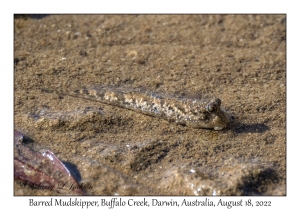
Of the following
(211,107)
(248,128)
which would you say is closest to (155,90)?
(211,107)

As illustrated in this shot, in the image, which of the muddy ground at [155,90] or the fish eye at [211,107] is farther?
the fish eye at [211,107]

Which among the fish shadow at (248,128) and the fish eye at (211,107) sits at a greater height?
the fish eye at (211,107)

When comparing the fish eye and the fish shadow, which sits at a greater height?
the fish eye

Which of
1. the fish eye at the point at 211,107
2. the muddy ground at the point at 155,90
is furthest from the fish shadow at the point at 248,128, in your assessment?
the fish eye at the point at 211,107

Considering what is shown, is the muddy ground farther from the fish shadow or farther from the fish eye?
the fish eye

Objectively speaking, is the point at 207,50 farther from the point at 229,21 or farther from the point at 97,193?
the point at 97,193

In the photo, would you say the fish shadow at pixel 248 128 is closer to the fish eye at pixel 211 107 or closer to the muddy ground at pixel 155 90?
the muddy ground at pixel 155 90

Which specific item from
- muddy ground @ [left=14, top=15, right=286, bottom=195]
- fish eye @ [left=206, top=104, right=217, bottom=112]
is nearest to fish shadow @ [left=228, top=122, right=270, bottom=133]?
muddy ground @ [left=14, top=15, right=286, bottom=195]

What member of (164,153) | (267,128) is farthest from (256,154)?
(164,153)
